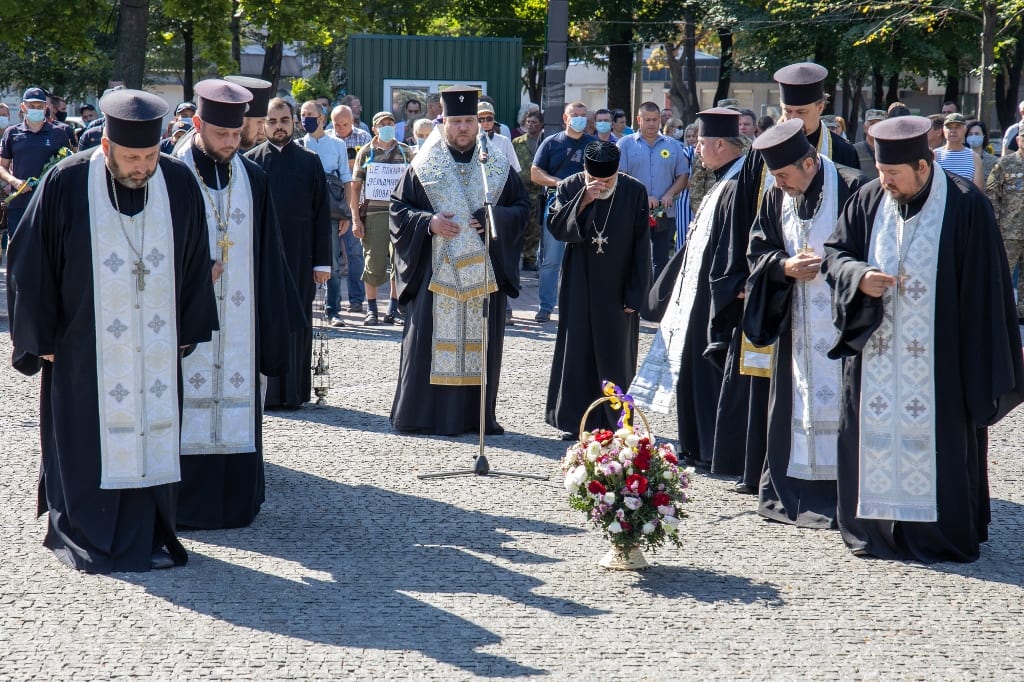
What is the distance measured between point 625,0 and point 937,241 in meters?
30.1

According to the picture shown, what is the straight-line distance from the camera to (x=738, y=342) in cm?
771

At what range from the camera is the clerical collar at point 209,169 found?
700 cm

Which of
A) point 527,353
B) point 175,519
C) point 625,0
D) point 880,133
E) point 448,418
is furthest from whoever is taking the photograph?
point 625,0

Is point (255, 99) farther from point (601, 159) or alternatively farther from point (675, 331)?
point (675, 331)

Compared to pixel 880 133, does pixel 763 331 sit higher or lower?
lower

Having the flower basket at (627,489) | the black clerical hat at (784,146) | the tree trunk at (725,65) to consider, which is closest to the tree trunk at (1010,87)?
the tree trunk at (725,65)

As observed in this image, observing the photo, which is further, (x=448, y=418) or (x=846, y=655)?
(x=448, y=418)

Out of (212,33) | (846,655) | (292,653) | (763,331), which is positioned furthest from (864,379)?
(212,33)

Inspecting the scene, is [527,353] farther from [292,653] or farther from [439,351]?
[292,653]

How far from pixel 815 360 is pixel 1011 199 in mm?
7854

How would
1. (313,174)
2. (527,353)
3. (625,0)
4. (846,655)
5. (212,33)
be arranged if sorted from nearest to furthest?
(846,655)
(313,174)
(527,353)
(212,33)
(625,0)

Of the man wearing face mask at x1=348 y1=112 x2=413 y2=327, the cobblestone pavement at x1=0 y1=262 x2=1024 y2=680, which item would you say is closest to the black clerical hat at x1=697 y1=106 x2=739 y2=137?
the cobblestone pavement at x1=0 y1=262 x2=1024 y2=680

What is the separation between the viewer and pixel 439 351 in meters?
9.21

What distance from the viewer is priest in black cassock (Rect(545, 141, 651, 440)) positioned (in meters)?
8.88
